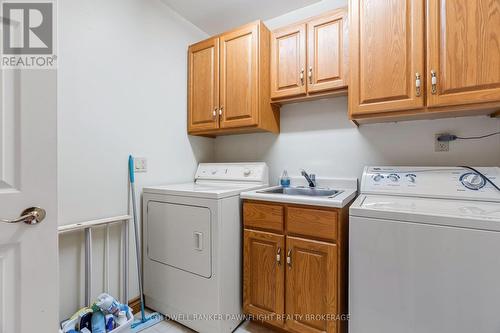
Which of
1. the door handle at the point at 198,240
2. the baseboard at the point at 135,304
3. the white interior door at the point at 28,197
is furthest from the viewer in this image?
the baseboard at the point at 135,304

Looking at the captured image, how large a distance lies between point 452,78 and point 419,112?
211mm

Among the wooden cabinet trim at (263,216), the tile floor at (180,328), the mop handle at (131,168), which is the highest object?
the mop handle at (131,168)

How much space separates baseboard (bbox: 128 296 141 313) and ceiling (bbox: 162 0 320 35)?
→ 239 cm

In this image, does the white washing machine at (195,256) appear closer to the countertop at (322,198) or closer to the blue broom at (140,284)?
the blue broom at (140,284)

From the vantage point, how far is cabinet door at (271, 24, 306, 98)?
1.84 meters

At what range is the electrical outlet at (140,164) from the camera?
182cm

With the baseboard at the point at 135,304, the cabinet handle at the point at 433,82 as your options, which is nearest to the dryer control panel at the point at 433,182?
the cabinet handle at the point at 433,82

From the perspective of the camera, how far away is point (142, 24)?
186cm

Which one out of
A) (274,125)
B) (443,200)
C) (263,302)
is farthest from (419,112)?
(263,302)

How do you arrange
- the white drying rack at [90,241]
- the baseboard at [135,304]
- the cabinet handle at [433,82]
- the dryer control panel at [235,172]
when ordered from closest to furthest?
the cabinet handle at [433,82]
the white drying rack at [90,241]
the baseboard at [135,304]
the dryer control panel at [235,172]

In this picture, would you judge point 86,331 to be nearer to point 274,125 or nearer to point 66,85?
point 66,85

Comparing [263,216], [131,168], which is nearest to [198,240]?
[263,216]

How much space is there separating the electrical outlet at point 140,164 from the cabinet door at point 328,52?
1382 mm

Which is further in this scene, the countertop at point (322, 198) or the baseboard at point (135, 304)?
the baseboard at point (135, 304)
